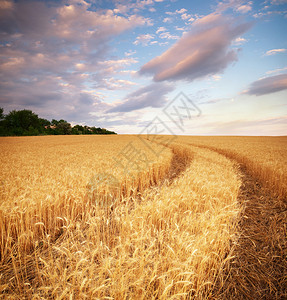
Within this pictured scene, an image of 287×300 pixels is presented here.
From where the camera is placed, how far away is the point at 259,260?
10.9ft

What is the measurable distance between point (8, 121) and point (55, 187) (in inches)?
3336

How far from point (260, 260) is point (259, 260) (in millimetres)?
42

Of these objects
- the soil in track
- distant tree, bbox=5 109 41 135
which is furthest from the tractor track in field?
distant tree, bbox=5 109 41 135

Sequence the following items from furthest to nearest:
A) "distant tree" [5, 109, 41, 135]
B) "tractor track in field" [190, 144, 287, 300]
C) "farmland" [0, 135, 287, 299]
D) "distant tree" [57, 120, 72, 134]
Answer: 1. "distant tree" [57, 120, 72, 134]
2. "distant tree" [5, 109, 41, 135]
3. "tractor track in field" [190, 144, 287, 300]
4. "farmland" [0, 135, 287, 299]

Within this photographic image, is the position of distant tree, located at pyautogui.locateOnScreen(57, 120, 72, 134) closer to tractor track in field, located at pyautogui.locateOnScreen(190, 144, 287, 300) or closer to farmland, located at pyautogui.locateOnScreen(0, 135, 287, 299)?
farmland, located at pyautogui.locateOnScreen(0, 135, 287, 299)

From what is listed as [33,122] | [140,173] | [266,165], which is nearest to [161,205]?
[140,173]

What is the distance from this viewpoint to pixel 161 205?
3.62 meters

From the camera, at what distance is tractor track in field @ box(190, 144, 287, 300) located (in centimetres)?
266

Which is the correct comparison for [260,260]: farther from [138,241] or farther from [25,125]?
[25,125]

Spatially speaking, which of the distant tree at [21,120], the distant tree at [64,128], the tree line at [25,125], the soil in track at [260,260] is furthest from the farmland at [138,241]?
the distant tree at [21,120]

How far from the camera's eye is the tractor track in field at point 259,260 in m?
2.66

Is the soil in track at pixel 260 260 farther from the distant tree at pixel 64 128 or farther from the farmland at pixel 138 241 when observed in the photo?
the distant tree at pixel 64 128

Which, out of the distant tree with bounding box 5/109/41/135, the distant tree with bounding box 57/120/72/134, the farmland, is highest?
the distant tree with bounding box 5/109/41/135

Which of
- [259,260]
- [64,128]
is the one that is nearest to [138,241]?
[259,260]
